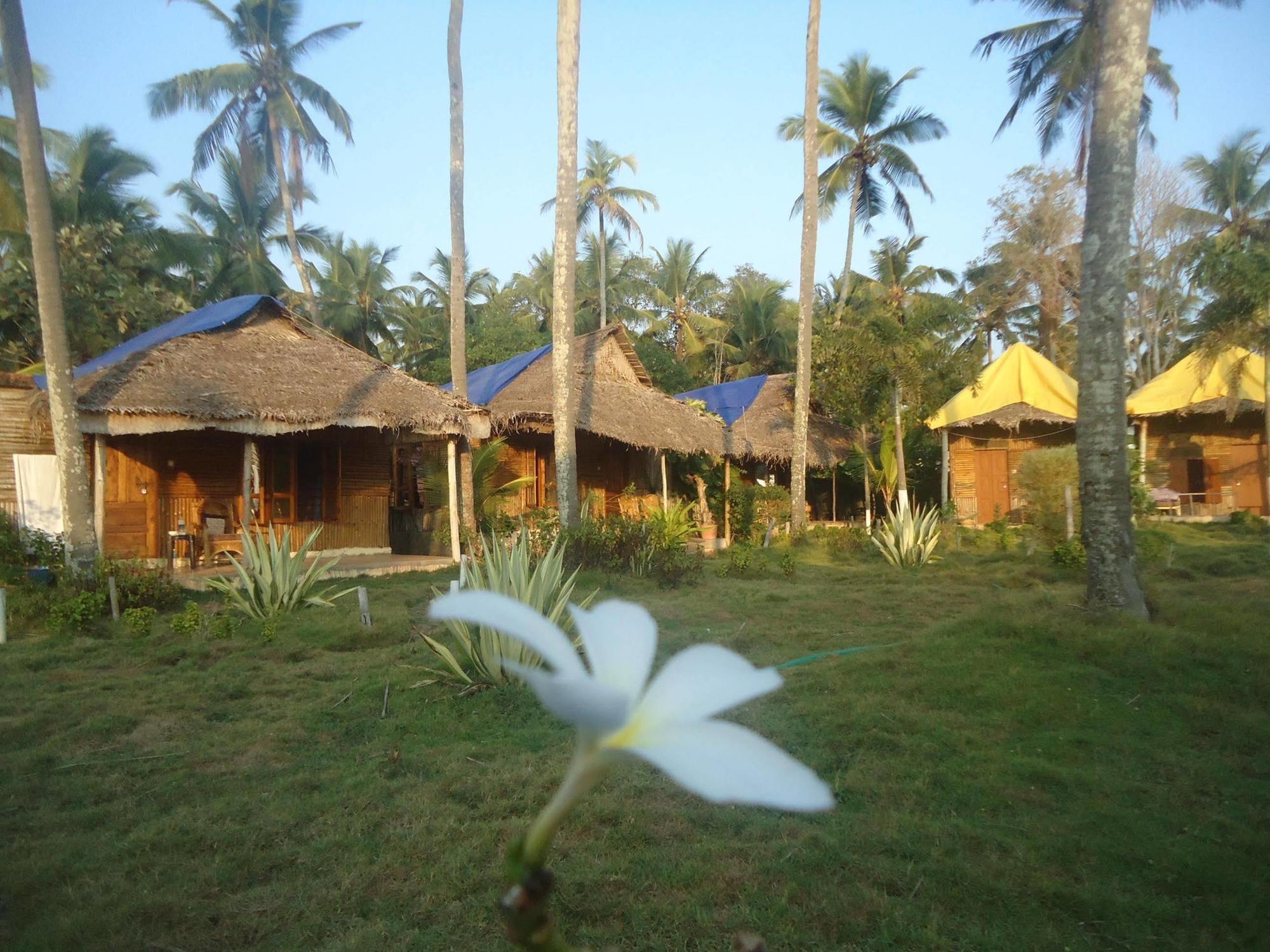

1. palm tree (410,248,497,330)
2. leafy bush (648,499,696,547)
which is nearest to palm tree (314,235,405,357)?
palm tree (410,248,497,330)

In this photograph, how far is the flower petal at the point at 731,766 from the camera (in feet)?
1.04

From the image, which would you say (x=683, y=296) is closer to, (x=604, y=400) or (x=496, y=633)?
(x=604, y=400)

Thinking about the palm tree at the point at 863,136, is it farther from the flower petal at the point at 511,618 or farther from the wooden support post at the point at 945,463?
the flower petal at the point at 511,618

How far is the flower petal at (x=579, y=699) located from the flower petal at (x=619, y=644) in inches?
2.0

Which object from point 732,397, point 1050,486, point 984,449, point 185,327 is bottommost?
point 1050,486

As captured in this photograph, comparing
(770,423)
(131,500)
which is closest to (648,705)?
(131,500)

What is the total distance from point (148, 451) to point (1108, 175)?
12418 millimetres

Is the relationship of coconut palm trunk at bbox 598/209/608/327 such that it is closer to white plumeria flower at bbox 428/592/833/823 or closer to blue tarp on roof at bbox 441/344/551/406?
blue tarp on roof at bbox 441/344/551/406

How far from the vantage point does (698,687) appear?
1.33 ft

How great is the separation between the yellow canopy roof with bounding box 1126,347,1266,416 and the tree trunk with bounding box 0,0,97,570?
64.9 ft

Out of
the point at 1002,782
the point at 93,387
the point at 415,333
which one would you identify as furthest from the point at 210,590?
the point at 415,333

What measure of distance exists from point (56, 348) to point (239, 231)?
20.4 metres

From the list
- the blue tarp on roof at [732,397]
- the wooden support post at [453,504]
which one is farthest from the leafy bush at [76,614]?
the blue tarp on roof at [732,397]

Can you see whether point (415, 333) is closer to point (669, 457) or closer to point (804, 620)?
point (669, 457)
